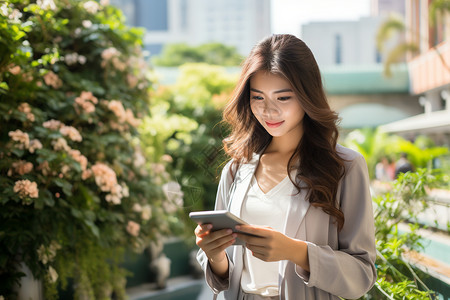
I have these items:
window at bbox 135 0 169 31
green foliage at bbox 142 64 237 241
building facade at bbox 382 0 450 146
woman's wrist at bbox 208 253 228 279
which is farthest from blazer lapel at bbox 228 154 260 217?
window at bbox 135 0 169 31

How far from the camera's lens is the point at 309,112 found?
1439 mm

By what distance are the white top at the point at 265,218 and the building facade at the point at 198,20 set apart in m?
86.0

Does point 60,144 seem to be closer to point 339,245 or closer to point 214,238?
point 214,238

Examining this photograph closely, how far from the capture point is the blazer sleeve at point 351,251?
1310mm

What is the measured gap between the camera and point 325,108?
4.82ft

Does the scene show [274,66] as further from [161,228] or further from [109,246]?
[161,228]

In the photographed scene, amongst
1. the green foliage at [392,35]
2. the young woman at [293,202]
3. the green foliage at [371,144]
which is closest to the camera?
the young woman at [293,202]

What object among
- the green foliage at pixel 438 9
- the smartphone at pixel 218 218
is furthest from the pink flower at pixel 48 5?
the green foliage at pixel 438 9

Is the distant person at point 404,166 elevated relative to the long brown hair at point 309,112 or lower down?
lower down

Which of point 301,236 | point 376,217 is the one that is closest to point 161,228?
point 376,217

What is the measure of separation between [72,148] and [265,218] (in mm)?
1861

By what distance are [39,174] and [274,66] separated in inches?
65.6

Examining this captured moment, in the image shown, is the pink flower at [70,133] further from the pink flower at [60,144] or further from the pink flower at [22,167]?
the pink flower at [22,167]

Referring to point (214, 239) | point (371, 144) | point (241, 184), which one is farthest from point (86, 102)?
point (371, 144)
